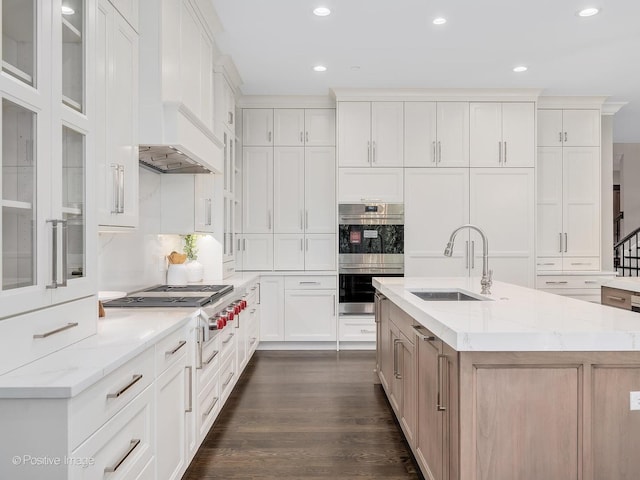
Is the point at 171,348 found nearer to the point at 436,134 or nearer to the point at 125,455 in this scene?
the point at 125,455

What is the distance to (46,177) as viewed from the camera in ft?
4.69

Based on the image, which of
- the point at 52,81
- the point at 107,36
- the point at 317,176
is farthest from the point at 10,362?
the point at 317,176

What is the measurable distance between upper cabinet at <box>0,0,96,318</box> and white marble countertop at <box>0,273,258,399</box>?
0.17 meters

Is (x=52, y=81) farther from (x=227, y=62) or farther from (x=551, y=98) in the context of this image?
(x=551, y=98)

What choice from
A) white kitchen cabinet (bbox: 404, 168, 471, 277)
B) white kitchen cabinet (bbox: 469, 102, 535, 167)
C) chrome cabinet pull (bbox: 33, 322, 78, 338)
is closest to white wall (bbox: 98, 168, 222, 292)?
chrome cabinet pull (bbox: 33, 322, 78, 338)

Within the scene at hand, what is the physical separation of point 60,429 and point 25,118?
0.86m

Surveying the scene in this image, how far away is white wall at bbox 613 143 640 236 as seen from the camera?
8.77 metres

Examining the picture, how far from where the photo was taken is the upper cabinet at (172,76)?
246cm

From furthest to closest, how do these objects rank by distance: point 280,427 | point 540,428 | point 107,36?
point 280,427 → point 107,36 → point 540,428

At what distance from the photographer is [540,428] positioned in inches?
66.9

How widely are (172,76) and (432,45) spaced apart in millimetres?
2313

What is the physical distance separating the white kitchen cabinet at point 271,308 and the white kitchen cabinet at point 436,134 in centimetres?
194

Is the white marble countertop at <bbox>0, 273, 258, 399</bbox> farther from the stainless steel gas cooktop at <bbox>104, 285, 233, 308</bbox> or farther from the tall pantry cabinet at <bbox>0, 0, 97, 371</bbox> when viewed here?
the stainless steel gas cooktop at <bbox>104, 285, 233, 308</bbox>

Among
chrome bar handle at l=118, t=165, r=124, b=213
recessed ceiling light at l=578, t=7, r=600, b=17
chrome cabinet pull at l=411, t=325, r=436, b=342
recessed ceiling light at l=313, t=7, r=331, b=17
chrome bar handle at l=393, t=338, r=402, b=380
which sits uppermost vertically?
recessed ceiling light at l=578, t=7, r=600, b=17
